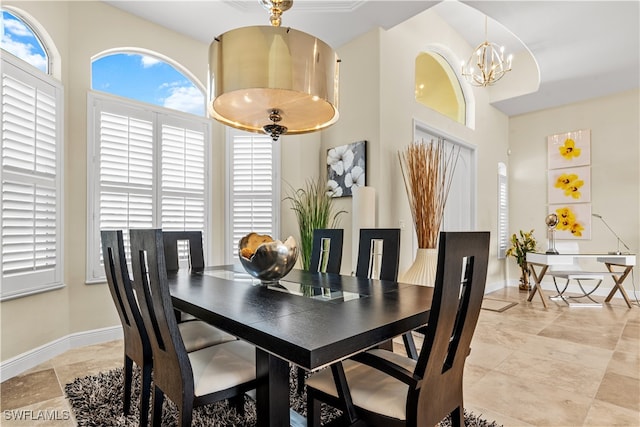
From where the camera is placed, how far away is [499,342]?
10.4 ft

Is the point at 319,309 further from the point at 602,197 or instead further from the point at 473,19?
the point at 602,197

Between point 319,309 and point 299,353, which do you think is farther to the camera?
point 319,309

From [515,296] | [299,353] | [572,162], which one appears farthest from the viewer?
[572,162]

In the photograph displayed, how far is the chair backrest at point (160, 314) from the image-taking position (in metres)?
1.26

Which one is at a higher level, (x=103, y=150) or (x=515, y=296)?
(x=103, y=150)

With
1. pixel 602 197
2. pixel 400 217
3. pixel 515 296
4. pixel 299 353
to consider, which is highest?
pixel 602 197

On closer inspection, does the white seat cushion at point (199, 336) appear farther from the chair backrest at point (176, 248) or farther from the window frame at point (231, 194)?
the window frame at point (231, 194)

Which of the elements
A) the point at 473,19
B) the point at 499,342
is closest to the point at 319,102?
the point at 499,342

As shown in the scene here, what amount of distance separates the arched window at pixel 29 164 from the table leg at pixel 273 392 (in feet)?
7.59

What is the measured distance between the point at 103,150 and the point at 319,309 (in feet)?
9.42

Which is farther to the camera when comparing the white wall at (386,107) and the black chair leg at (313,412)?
the white wall at (386,107)

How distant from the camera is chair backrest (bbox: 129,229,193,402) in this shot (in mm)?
1256

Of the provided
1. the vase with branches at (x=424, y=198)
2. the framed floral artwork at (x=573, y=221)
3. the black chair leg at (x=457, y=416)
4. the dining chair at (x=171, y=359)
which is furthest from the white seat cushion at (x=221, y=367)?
the framed floral artwork at (x=573, y=221)

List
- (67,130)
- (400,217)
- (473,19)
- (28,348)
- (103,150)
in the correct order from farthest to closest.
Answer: (473,19), (400,217), (103,150), (67,130), (28,348)
